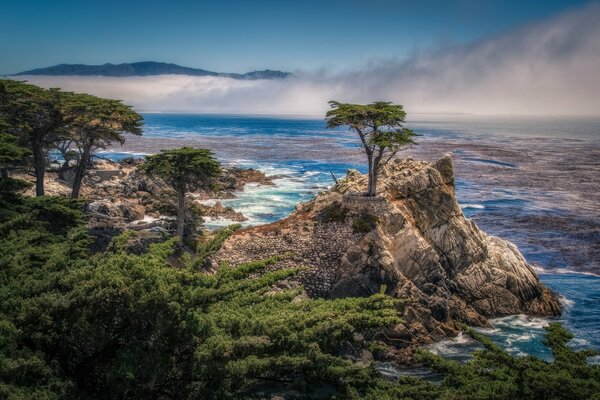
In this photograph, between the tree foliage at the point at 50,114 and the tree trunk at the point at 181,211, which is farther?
the tree foliage at the point at 50,114

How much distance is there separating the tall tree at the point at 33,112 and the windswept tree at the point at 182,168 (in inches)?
305

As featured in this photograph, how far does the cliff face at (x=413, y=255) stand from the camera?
2383cm

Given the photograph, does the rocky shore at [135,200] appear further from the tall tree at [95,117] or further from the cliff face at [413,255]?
the cliff face at [413,255]

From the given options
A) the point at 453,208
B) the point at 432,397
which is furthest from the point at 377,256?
the point at 432,397

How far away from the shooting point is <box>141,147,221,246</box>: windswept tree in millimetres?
27031

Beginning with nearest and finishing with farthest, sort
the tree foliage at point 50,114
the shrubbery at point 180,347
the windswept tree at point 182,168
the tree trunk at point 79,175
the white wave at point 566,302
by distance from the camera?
the shrubbery at point 180,347 < the windswept tree at point 182,168 < the white wave at point 566,302 < the tree foliage at point 50,114 < the tree trunk at point 79,175

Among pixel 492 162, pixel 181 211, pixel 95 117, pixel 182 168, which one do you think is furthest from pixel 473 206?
pixel 492 162

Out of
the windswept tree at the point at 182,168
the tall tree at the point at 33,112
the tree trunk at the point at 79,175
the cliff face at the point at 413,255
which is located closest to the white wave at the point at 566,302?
the cliff face at the point at 413,255

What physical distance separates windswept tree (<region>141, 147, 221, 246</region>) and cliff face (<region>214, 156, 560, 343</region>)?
12.1 feet

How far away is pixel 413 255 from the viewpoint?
25109 mm

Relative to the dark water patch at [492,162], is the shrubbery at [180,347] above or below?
above

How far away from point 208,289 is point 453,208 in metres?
20.1

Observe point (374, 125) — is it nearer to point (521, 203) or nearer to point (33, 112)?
point (33, 112)

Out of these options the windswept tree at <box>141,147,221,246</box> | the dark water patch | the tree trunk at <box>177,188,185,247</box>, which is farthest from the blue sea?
the windswept tree at <box>141,147,221,246</box>
